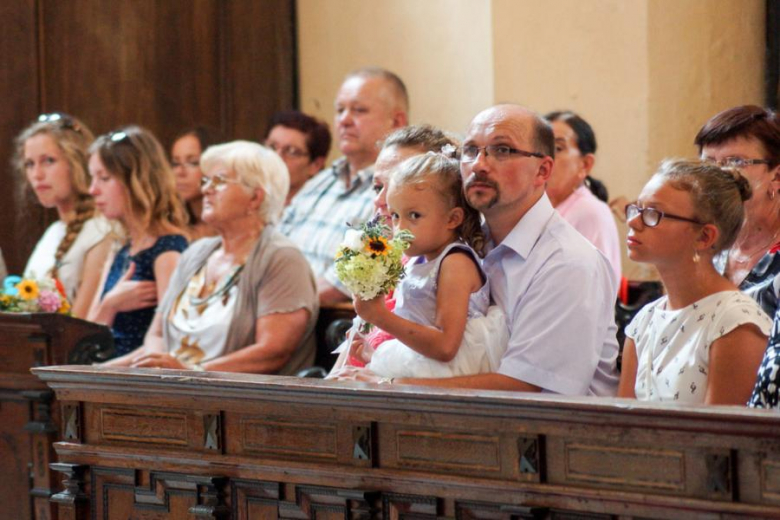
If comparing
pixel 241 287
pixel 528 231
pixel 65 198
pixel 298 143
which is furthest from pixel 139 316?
pixel 528 231

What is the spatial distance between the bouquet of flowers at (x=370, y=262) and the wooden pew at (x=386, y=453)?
0.83ft

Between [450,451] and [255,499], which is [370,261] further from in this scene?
[255,499]

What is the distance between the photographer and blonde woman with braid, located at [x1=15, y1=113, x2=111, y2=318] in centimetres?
591

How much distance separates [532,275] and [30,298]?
2.43 meters

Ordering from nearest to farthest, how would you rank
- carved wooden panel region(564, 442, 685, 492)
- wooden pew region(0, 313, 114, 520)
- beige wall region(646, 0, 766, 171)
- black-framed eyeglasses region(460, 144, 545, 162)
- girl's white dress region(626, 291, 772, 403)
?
carved wooden panel region(564, 442, 685, 492) → girl's white dress region(626, 291, 772, 403) → black-framed eyeglasses region(460, 144, 545, 162) → wooden pew region(0, 313, 114, 520) → beige wall region(646, 0, 766, 171)

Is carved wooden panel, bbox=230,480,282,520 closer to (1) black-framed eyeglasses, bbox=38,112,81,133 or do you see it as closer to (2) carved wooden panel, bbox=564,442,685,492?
(2) carved wooden panel, bbox=564,442,685,492

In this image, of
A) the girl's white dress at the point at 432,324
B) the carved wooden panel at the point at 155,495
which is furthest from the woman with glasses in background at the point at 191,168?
the girl's white dress at the point at 432,324

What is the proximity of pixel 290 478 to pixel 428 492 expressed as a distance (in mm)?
396

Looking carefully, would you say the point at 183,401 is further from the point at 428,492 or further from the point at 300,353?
the point at 300,353

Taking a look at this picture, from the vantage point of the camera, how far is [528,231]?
341 centimetres

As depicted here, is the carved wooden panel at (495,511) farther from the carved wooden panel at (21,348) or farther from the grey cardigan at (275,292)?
the carved wooden panel at (21,348)

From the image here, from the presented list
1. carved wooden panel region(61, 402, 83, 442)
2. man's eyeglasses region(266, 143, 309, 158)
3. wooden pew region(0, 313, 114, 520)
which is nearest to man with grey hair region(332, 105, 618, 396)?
carved wooden panel region(61, 402, 83, 442)

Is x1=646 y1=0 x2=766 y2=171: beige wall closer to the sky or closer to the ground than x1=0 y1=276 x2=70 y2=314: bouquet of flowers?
closer to the sky

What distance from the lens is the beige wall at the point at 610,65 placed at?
5.74 metres
